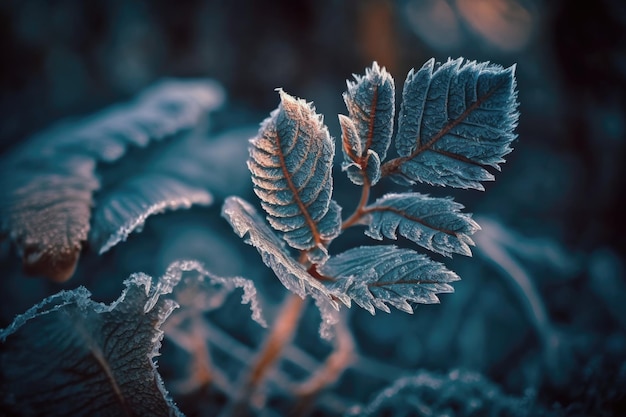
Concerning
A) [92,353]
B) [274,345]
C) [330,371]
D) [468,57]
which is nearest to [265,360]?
[274,345]

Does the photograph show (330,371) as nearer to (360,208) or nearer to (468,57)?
(360,208)

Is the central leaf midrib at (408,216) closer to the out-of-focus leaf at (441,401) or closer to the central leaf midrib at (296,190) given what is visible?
the central leaf midrib at (296,190)

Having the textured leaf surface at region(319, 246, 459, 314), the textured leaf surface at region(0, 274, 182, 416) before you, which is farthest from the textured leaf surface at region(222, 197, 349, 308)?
the textured leaf surface at region(0, 274, 182, 416)

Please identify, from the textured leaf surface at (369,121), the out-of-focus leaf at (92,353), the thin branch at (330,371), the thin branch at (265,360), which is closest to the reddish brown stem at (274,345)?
the thin branch at (265,360)

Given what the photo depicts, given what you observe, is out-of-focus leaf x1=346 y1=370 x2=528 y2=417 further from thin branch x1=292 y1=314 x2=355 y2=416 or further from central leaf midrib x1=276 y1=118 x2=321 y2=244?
central leaf midrib x1=276 y1=118 x2=321 y2=244

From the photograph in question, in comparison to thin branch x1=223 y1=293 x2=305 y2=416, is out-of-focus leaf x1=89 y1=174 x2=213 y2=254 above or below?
above

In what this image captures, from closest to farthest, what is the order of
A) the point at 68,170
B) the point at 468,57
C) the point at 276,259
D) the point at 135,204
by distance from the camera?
1. the point at 276,259
2. the point at 135,204
3. the point at 68,170
4. the point at 468,57
